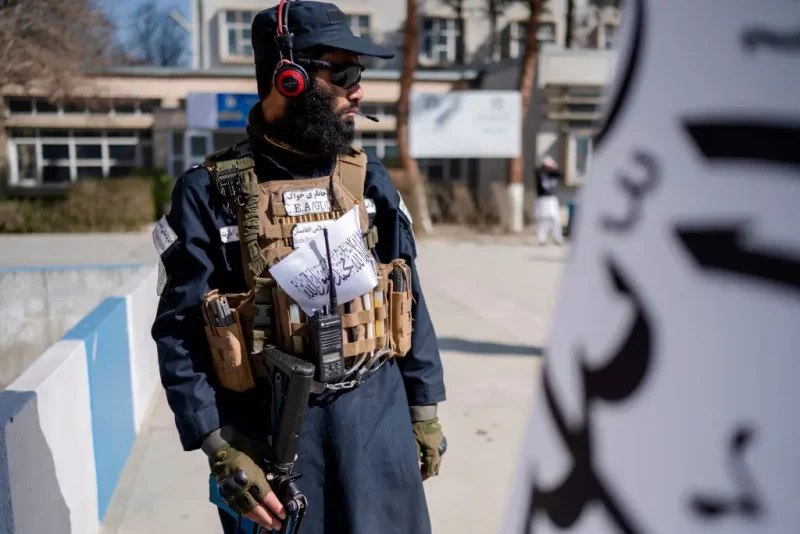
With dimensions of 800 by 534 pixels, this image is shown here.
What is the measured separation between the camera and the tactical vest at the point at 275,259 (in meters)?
1.80

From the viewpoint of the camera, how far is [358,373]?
187cm

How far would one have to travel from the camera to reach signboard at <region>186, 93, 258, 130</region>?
64.6 feet

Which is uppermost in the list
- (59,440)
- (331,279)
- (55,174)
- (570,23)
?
(570,23)

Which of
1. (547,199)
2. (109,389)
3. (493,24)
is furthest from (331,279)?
(493,24)

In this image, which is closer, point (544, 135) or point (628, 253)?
point (628, 253)

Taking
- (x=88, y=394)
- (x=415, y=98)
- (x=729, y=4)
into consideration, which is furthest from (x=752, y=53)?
(x=415, y=98)

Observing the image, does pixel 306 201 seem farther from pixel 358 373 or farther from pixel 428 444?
pixel 428 444

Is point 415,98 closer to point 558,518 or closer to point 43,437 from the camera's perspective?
point 43,437

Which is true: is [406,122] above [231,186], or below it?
below

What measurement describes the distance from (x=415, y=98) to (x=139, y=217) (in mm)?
6710

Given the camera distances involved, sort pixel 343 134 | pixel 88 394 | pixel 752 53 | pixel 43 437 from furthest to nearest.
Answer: pixel 88 394, pixel 43 437, pixel 343 134, pixel 752 53

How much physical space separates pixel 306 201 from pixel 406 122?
1603 centimetres

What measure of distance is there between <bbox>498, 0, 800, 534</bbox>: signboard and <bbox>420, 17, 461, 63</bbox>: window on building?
3271 centimetres

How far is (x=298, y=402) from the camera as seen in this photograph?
1.69m
